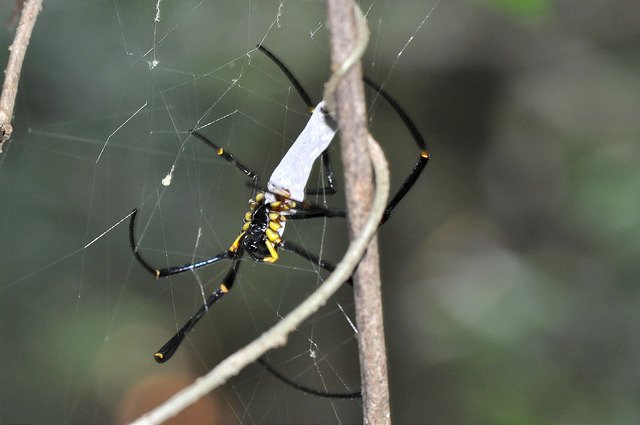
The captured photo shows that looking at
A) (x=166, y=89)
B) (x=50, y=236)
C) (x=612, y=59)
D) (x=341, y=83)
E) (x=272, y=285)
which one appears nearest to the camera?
(x=341, y=83)

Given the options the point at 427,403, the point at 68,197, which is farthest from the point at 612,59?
the point at 68,197

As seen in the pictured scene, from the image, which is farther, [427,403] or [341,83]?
[427,403]

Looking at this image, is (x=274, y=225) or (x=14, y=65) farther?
(x=274, y=225)

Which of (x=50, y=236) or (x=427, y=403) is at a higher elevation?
(x=50, y=236)

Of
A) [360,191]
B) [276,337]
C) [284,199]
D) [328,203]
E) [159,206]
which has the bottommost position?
[276,337]

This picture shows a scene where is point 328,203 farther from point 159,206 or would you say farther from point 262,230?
point 262,230

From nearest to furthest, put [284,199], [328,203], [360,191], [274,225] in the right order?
[360,191] < [284,199] < [274,225] < [328,203]

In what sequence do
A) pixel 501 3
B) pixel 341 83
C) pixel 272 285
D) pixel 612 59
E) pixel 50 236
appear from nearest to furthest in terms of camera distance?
pixel 341 83, pixel 501 3, pixel 612 59, pixel 50 236, pixel 272 285

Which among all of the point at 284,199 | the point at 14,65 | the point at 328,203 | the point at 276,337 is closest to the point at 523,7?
the point at 284,199

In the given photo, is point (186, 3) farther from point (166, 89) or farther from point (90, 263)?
point (90, 263)
